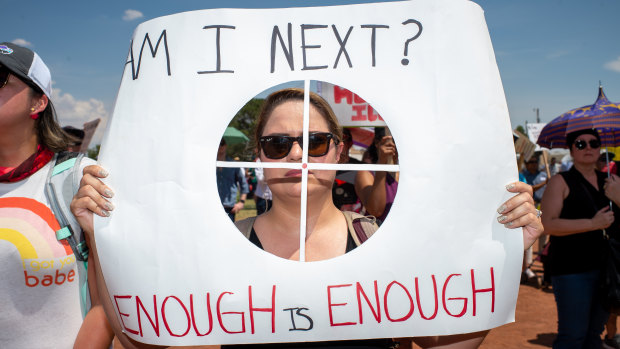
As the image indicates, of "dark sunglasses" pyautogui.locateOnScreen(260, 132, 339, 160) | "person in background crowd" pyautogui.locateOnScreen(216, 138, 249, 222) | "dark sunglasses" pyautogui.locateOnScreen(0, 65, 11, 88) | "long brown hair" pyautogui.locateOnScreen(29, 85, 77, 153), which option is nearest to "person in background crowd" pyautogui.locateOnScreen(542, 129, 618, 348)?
"dark sunglasses" pyautogui.locateOnScreen(260, 132, 339, 160)

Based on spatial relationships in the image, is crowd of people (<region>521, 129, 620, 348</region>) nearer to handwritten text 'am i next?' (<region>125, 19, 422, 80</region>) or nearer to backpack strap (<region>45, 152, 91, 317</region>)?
Answer: handwritten text 'am i next?' (<region>125, 19, 422, 80</region>)

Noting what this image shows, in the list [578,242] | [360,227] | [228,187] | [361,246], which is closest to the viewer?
[361,246]

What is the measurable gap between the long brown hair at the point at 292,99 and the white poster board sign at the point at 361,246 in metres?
0.22

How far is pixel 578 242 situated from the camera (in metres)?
3.01

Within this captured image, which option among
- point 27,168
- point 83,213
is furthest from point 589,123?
point 27,168

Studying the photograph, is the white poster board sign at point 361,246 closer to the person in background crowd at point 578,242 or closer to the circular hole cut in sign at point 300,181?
the circular hole cut in sign at point 300,181

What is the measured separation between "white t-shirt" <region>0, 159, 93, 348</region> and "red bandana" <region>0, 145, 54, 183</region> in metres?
0.03

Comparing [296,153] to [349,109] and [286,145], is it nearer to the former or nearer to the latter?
[286,145]

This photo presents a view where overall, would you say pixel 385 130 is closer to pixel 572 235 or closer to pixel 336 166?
pixel 572 235

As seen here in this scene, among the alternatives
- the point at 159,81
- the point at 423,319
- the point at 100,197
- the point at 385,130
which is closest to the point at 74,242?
the point at 100,197

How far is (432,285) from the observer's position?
1.39 metres

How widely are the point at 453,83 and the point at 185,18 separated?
921mm

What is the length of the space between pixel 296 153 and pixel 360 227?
37cm

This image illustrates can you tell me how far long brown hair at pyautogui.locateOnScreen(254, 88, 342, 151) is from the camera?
160 centimetres
